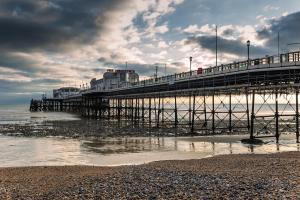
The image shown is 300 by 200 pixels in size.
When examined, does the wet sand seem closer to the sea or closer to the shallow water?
the sea

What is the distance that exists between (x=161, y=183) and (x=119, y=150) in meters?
13.8

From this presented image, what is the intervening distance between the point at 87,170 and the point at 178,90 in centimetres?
3679

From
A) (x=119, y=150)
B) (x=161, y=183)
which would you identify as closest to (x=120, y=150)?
(x=119, y=150)

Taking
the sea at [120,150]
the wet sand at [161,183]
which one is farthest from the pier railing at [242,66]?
→ the wet sand at [161,183]

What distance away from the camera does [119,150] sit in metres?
26.7

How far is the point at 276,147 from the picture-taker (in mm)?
27031

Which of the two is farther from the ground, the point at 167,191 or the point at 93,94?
the point at 93,94

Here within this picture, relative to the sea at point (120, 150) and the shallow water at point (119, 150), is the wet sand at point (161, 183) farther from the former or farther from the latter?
the shallow water at point (119, 150)

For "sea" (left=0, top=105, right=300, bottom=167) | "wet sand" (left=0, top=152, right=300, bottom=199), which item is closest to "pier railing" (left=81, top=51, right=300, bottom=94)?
"sea" (left=0, top=105, right=300, bottom=167)

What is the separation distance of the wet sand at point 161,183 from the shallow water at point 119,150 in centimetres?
419

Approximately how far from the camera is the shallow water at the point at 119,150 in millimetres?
22219

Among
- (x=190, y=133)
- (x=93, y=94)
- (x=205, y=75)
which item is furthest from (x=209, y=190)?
(x=93, y=94)

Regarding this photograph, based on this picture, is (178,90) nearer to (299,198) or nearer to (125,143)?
(125,143)

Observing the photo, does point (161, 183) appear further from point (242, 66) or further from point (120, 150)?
point (242, 66)
